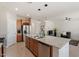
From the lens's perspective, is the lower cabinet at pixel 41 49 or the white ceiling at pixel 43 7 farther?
the white ceiling at pixel 43 7

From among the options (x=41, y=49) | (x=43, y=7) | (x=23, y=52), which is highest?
(x=43, y=7)

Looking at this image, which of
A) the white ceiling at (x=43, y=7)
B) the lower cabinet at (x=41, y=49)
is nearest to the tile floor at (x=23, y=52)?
the lower cabinet at (x=41, y=49)

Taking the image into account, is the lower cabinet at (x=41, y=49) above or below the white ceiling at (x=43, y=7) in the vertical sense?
below

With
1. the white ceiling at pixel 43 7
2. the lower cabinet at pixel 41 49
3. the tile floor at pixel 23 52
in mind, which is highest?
the white ceiling at pixel 43 7

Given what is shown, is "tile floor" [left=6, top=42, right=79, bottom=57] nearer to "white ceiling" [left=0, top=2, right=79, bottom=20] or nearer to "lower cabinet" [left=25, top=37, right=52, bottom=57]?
"lower cabinet" [left=25, top=37, right=52, bottom=57]

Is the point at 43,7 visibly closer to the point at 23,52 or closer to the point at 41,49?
the point at 23,52

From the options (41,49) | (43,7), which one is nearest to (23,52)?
(41,49)

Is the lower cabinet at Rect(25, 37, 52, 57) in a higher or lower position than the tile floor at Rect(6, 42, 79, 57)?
higher

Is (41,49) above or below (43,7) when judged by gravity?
below

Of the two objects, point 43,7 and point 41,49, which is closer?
point 41,49

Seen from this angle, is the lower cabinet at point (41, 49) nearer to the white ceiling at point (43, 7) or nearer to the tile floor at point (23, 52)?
the tile floor at point (23, 52)

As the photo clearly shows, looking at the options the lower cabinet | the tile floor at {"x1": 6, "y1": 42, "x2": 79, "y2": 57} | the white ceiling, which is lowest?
the tile floor at {"x1": 6, "y1": 42, "x2": 79, "y2": 57}

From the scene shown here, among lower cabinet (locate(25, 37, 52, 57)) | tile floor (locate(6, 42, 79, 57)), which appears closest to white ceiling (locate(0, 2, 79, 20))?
lower cabinet (locate(25, 37, 52, 57))

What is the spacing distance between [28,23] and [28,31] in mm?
785
